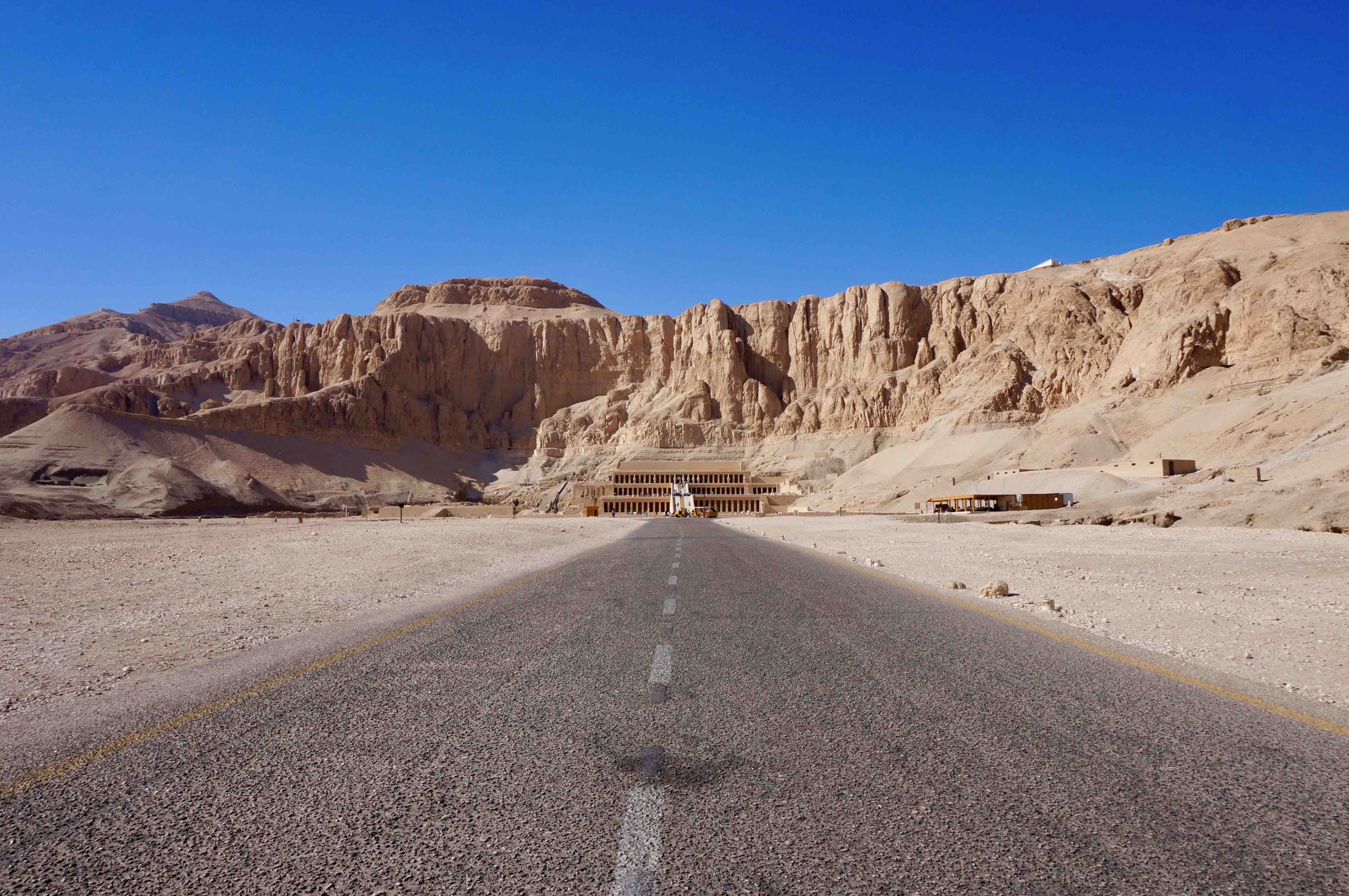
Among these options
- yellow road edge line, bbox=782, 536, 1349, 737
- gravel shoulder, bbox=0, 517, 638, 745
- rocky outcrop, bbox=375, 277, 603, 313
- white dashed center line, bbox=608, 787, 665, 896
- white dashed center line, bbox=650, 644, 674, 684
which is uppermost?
rocky outcrop, bbox=375, 277, 603, 313

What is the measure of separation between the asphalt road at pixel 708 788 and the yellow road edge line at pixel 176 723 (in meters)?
0.11

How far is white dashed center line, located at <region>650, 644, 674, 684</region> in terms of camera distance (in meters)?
5.75

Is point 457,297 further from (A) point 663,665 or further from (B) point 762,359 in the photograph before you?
(A) point 663,665

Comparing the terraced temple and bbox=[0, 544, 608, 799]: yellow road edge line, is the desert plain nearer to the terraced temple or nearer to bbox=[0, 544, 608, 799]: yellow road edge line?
bbox=[0, 544, 608, 799]: yellow road edge line

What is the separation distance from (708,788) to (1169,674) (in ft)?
15.3

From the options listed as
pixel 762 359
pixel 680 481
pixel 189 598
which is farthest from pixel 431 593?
pixel 762 359

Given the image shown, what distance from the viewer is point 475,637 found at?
25.2ft

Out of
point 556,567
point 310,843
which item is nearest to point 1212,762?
point 310,843

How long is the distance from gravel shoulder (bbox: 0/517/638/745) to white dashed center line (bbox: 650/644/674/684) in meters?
3.66

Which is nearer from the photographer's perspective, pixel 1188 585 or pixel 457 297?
pixel 1188 585

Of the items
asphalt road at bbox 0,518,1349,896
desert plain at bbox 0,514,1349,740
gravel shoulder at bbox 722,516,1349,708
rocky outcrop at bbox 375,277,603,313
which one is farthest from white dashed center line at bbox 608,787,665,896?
rocky outcrop at bbox 375,277,603,313

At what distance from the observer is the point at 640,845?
2975 millimetres

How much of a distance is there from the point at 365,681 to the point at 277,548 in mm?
20355

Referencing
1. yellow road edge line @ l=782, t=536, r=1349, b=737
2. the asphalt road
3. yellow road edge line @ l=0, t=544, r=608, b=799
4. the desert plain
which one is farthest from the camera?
the desert plain
